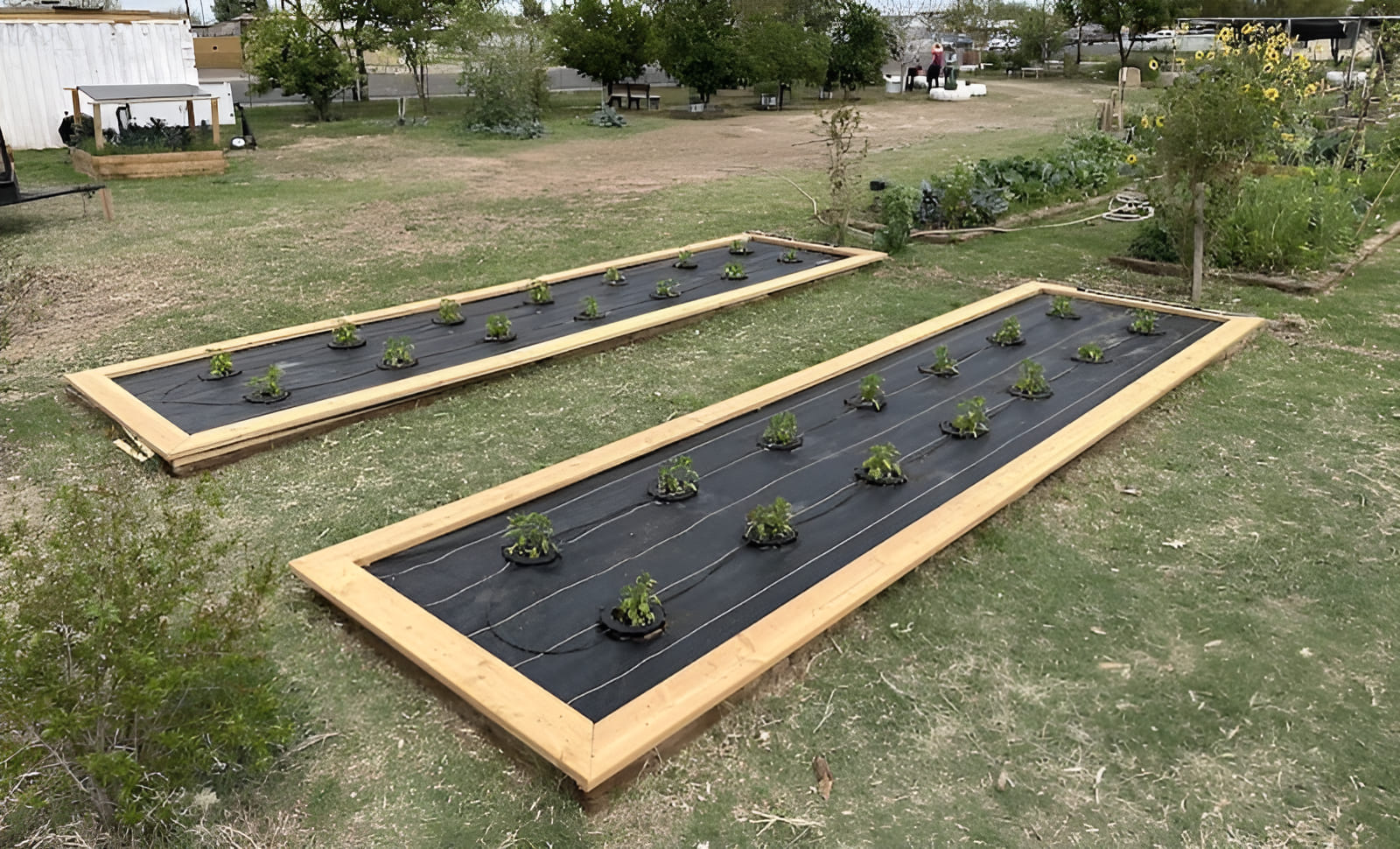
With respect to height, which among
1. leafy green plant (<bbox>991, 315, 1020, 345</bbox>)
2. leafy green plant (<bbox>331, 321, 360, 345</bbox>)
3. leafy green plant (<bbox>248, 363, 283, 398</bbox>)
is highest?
leafy green plant (<bbox>331, 321, 360, 345</bbox>)

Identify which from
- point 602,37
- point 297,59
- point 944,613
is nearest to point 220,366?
point 944,613

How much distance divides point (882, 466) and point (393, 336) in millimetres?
3444

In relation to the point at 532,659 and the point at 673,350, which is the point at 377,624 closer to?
the point at 532,659

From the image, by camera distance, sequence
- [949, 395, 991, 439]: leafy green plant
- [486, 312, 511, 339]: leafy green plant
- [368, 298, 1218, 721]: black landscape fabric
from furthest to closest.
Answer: [486, 312, 511, 339]: leafy green plant
[949, 395, 991, 439]: leafy green plant
[368, 298, 1218, 721]: black landscape fabric

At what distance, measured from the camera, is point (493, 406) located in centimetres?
543

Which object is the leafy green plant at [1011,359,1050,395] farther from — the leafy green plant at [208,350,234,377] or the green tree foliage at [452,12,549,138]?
the green tree foliage at [452,12,549,138]

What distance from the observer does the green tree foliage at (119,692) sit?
2.24 metres

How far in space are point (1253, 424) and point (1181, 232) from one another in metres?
3.12

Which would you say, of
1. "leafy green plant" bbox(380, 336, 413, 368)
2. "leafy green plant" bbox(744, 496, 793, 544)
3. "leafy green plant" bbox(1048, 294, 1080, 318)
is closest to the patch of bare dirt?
"leafy green plant" bbox(1048, 294, 1080, 318)

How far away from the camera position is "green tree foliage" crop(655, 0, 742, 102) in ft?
73.8

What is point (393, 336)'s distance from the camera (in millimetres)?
6305

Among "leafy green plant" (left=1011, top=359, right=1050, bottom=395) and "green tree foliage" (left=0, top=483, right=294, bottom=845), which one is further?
"leafy green plant" (left=1011, top=359, right=1050, bottom=395)

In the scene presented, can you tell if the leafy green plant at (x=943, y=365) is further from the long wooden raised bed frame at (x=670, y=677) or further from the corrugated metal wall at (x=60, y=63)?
the corrugated metal wall at (x=60, y=63)

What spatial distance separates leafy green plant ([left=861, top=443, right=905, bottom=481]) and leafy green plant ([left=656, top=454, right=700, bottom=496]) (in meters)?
0.75
